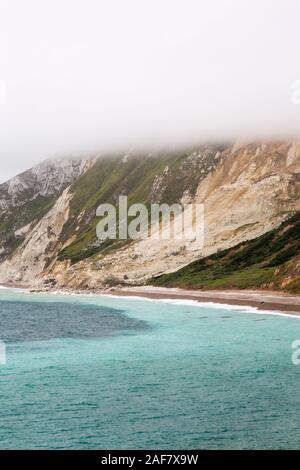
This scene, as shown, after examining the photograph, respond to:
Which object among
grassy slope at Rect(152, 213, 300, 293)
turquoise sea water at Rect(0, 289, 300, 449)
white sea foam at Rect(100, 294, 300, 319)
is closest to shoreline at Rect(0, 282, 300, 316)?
white sea foam at Rect(100, 294, 300, 319)

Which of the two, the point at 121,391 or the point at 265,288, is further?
the point at 265,288

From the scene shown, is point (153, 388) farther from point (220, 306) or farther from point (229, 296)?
point (229, 296)

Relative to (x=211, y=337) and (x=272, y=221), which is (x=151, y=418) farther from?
(x=272, y=221)

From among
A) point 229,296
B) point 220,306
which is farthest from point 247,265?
point 220,306

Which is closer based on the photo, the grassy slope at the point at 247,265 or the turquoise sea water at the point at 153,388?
the turquoise sea water at the point at 153,388

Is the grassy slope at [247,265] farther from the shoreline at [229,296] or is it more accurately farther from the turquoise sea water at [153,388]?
the turquoise sea water at [153,388]

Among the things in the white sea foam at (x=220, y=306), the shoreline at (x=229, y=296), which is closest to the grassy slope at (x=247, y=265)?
the shoreline at (x=229, y=296)

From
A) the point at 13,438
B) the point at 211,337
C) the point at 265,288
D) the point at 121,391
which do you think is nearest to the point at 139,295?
the point at 265,288
